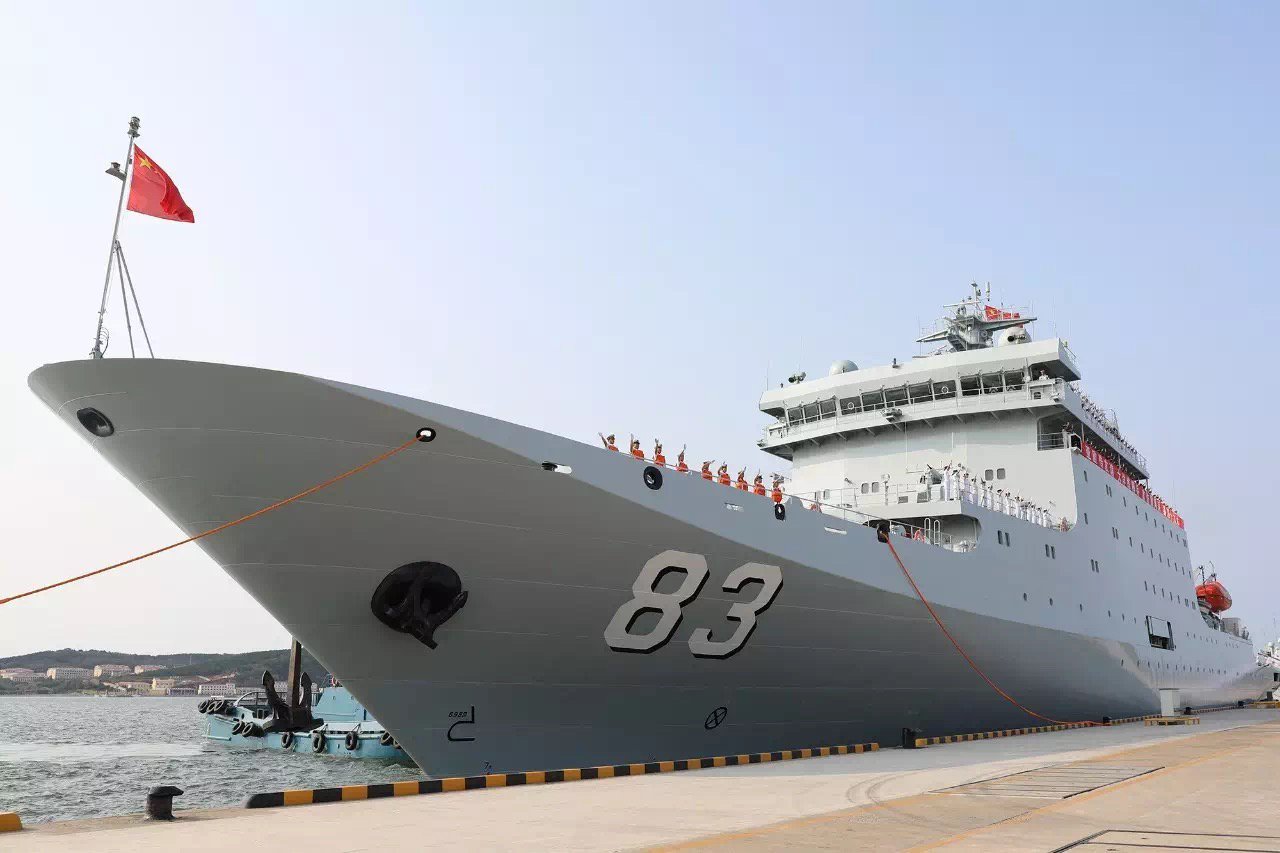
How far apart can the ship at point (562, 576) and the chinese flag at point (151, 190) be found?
6.02ft

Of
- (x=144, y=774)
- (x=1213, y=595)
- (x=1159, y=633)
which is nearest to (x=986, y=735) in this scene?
(x=1159, y=633)

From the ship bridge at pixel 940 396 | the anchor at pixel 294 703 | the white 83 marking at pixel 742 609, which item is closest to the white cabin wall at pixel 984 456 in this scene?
the ship bridge at pixel 940 396

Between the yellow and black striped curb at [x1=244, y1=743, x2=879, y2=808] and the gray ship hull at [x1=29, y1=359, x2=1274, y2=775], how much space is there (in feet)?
2.40

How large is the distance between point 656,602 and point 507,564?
6.40ft

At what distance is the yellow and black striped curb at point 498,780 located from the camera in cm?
784

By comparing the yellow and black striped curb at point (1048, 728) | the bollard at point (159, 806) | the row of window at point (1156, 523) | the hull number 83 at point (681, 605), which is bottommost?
the yellow and black striped curb at point (1048, 728)

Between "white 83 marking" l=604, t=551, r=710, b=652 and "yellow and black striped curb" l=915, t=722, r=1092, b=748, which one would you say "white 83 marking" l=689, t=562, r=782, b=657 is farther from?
"yellow and black striped curb" l=915, t=722, r=1092, b=748

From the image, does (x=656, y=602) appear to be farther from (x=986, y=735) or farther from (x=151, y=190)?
(x=986, y=735)

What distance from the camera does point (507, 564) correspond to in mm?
10266

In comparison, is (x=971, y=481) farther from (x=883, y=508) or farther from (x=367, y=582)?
(x=367, y=582)

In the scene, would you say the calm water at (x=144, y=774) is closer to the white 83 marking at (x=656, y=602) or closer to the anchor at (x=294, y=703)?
Result: the anchor at (x=294, y=703)

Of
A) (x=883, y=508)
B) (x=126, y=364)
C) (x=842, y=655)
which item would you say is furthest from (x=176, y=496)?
(x=883, y=508)

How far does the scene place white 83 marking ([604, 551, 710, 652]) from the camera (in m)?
11.0

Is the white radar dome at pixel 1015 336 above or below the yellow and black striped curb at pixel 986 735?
above
